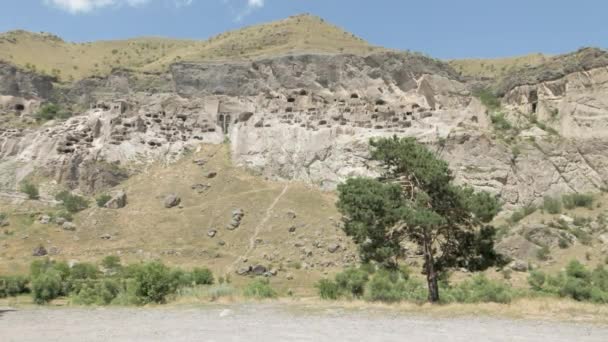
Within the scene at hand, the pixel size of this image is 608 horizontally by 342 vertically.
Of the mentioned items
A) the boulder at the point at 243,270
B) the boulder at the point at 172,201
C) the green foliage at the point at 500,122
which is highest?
the green foliage at the point at 500,122

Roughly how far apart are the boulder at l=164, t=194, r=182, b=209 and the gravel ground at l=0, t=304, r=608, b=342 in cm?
2668

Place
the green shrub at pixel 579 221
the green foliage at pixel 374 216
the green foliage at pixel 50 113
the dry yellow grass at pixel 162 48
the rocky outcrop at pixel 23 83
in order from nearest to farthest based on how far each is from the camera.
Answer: the green foliage at pixel 374 216
the green shrub at pixel 579 221
the green foliage at pixel 50 113
the rocky outcrop at pixel 23 83
the dry yellow grass at pixel 162 48

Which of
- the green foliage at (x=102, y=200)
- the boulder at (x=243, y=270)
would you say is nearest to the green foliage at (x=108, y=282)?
the boulder at (x=243, y=270)

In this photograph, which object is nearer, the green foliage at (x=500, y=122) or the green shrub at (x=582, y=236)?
the green shrub at (x=582, y=236)

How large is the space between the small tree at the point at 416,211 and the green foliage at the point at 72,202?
1200 inches

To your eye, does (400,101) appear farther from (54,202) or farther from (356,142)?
(54,202)

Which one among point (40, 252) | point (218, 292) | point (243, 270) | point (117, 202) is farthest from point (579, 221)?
point (40, 252)

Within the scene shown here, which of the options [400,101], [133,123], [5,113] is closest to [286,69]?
[400,101]

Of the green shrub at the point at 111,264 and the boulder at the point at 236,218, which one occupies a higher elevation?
the boulder at the point at 236,218

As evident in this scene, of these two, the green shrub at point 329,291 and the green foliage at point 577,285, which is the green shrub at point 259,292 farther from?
the green foliage at point 577,285

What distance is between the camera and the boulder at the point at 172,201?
43125mm

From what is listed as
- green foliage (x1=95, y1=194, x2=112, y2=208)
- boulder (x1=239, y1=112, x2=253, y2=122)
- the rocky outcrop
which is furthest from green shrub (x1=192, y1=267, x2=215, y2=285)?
the rocky outcrop

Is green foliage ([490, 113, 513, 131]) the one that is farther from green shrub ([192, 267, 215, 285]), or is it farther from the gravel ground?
the gravel ground

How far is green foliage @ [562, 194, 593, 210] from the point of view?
3912 centimetres
